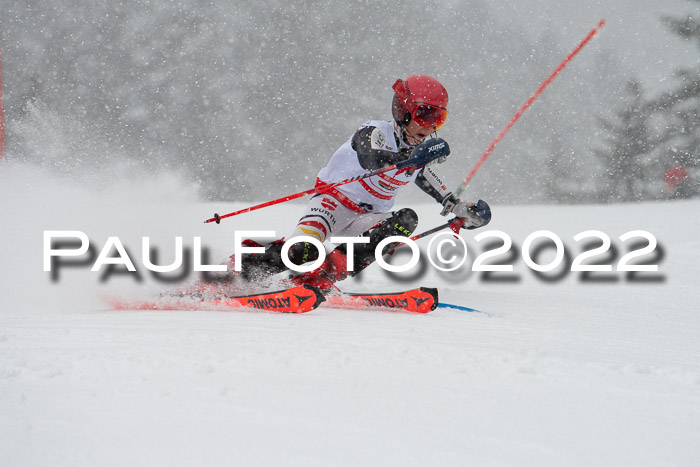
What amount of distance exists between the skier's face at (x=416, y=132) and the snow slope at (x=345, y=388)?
4.25 feet

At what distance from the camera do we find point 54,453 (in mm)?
1283

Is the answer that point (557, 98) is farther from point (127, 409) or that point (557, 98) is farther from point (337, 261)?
point (127, 409)

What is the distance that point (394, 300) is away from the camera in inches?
153

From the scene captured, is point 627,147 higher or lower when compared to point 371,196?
higher

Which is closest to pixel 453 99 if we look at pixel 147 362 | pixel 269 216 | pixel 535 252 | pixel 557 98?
pixel 557 98

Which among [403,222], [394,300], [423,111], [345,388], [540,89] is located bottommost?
[345,388]

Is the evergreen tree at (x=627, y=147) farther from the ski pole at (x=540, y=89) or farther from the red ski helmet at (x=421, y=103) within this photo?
the red ski helmet at (x=421, y=103)

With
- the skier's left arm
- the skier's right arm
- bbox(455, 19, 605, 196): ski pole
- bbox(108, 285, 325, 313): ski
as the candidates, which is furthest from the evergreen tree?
bbox(108, 285, 325, 313): ski

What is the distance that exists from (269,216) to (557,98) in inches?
870

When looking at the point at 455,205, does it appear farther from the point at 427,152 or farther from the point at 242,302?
the point at 242,302

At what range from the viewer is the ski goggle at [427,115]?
4.16 m

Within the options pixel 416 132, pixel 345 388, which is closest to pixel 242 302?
pixel 416 132

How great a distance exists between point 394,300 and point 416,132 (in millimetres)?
1247

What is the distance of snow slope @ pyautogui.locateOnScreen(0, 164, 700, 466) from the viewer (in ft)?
4.41
